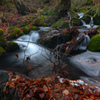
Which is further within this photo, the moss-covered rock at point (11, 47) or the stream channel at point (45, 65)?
the moss-covered rock at point (11, 47)

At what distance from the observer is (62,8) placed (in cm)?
1292

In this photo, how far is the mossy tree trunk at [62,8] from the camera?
41.4 feet

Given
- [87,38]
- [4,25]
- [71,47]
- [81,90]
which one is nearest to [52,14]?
[4,25]

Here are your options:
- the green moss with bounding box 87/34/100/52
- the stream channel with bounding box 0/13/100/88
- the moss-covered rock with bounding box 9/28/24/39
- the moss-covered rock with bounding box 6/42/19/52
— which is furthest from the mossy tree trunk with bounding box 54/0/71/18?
the moss-covered rock with bounding box 6/42/19/52

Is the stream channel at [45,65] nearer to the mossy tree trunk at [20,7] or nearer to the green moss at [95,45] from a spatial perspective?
the green moss at [95,45]

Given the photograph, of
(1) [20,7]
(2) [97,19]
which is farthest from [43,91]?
(1) [20,7]

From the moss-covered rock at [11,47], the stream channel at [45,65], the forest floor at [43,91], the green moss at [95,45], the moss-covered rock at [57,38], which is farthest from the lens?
the moss-covered rock at [57,38]

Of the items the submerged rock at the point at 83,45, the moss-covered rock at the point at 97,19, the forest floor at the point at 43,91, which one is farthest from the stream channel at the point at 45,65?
the moss-covered rock at the point at 97,19

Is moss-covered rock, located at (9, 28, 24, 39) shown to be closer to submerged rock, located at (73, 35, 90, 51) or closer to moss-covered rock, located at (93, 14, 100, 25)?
submerged rock, located at (73, 35, 90, 51)

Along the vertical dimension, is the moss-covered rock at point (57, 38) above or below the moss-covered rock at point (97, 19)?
below

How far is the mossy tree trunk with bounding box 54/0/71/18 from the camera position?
12.6m

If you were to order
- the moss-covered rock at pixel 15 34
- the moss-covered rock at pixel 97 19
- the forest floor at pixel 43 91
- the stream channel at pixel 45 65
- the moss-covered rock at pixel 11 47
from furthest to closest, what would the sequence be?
the moss-covered rock at pixel 97 19
the moss-covered rock at pixel 15 34
the moss-covered rock at pixel 11 47
the stream channel at pixel 45 65
the forest floor at pixel 43 91

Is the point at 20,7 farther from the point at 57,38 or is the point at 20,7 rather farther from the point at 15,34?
the point at 57,38

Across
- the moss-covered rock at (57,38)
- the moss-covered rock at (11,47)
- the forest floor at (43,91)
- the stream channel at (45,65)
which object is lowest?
the stream channel at (45,65)
